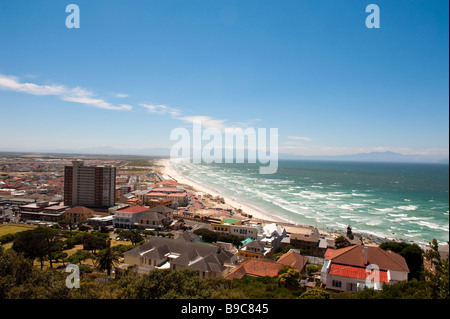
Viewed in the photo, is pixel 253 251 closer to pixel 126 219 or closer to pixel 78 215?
pixel 126 219

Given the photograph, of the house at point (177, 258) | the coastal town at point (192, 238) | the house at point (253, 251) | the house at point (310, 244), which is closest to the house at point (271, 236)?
the coastal town at point (192, 238)

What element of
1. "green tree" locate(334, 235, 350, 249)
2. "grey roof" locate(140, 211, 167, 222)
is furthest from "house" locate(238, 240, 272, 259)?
"grey roof" locate(140, 211, 167, 222)

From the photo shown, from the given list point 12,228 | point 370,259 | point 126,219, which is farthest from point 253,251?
point 12,228

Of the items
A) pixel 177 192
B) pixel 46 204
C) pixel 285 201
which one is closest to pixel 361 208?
pixel 285 201

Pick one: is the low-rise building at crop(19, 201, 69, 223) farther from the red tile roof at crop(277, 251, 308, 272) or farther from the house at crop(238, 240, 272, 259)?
the red tile roof at crop(277, 251, 308, 272)
